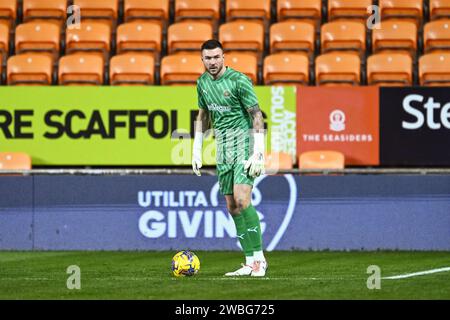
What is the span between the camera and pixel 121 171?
1305 cm

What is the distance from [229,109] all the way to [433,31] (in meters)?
7.33

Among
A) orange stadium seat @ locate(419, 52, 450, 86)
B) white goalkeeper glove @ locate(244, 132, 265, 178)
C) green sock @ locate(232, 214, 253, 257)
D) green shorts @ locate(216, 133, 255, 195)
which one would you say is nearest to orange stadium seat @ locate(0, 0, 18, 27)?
orange stadium seat @ locate(419, 52, 450, 86)

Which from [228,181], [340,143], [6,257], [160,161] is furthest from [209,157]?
[228,181]

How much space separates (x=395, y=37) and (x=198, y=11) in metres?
3.16

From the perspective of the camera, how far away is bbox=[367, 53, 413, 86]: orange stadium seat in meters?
15.0

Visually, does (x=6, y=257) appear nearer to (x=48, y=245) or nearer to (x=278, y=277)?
(x=48, y=245)

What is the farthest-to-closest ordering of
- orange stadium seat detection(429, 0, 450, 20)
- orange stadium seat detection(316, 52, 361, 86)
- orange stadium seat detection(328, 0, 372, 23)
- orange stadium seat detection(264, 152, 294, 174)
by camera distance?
1. orange stadium seat detection(328, 0, 372, 23)
2. orange stadium seat detection(429, 0, 450, 20)
3. orange stadium seat detection(316, 52, 361, 86)
4. orange stadium seat detection(264, 152, 294, 174)

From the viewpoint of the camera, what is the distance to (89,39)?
1617 cm

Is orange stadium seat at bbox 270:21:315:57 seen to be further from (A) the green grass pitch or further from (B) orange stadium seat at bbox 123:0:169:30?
(A) the green grass pitch

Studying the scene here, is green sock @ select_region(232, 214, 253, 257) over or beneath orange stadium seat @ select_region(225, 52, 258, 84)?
beneath

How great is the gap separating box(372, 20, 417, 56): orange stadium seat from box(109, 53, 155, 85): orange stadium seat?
137 inches

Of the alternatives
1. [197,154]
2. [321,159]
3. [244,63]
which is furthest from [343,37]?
[197,154]

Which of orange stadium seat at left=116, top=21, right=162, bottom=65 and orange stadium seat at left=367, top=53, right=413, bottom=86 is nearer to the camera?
orange stadium seat at left=367, top=53, right=413, bottom=86

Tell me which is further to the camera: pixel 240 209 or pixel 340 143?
pixel 340 143
